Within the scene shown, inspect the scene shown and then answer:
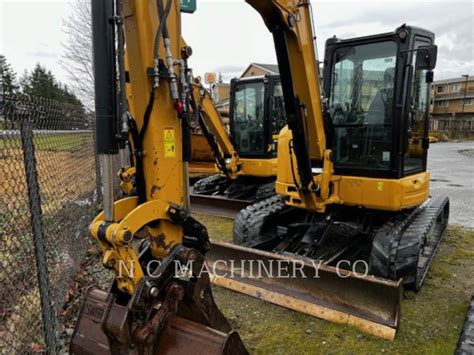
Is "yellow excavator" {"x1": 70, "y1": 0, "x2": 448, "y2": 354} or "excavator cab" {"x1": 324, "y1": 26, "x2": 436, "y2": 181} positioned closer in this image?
"yellow excavator" {"x1": 70, "y1": 0, "x2": 448, "y2": 354}

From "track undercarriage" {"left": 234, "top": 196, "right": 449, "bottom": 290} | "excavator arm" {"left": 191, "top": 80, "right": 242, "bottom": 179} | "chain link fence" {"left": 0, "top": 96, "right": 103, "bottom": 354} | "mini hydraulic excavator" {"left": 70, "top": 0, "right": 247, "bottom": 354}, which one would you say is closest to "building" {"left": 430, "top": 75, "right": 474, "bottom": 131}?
"excavator arm" {"left": 191, "top": 80, "right": 242, "bottom": 179}

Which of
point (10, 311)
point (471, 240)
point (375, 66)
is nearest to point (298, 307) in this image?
point (10, 311)

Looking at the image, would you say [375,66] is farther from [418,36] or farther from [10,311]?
[10,311]

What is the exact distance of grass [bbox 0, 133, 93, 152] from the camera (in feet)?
8.50

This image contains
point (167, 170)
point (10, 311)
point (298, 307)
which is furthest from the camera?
point (298, 307)

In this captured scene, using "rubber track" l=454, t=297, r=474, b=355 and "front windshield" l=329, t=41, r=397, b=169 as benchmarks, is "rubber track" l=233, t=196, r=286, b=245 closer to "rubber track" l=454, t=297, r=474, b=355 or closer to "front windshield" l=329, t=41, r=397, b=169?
"front windshield" l=329, t=41, r=397, b=169

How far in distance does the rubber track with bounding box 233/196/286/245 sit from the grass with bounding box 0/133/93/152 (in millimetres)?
2361

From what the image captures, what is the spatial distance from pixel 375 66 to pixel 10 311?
4.24 meters

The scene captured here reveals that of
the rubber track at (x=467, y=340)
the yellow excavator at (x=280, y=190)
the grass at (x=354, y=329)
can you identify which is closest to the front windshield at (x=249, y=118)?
the yellow excavator at (x=280, y=190)

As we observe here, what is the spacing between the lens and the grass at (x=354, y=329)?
10.7 feet

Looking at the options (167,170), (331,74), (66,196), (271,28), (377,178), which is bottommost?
(66,196)

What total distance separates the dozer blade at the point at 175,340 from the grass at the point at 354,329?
112 cm

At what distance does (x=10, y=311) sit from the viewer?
310cm

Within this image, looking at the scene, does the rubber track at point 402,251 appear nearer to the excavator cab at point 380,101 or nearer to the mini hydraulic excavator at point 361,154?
the mini hydraulic excavator at point 361,154
